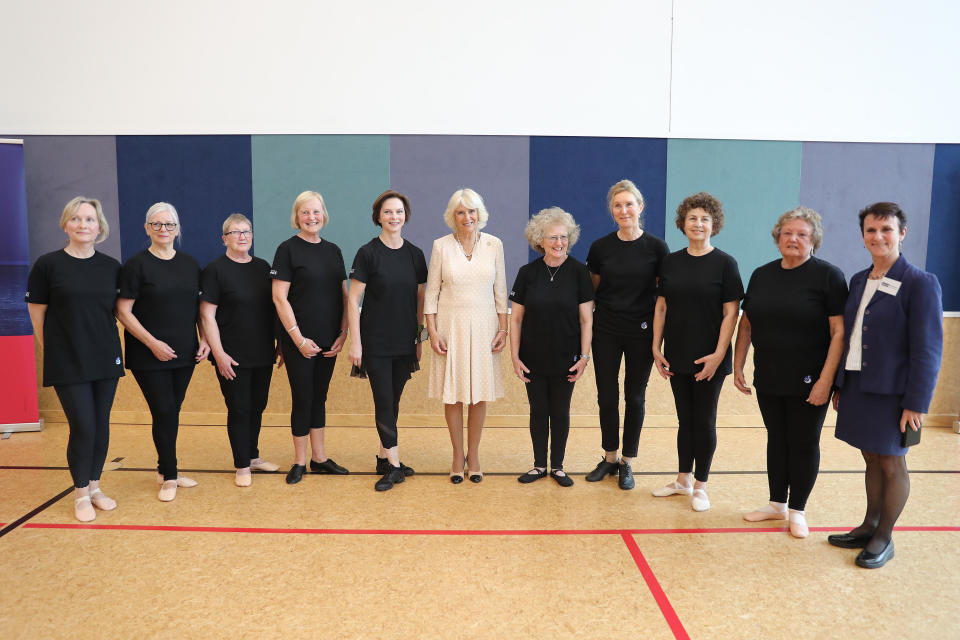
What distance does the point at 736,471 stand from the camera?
13.0ft

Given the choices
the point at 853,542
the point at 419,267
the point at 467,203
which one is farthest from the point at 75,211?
the point at 853,542

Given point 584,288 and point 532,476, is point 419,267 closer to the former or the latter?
point 584,288

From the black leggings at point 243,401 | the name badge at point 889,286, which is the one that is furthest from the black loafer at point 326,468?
the name badge at point 889,286

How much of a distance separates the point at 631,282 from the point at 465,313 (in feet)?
3.04

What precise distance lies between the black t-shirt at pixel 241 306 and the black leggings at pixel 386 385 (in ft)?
1.99

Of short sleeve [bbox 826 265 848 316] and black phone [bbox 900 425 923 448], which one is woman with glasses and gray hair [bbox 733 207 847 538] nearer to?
short sleeve [bbox 826 265 848 316]

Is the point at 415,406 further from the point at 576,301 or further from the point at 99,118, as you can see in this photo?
the point at 99,118

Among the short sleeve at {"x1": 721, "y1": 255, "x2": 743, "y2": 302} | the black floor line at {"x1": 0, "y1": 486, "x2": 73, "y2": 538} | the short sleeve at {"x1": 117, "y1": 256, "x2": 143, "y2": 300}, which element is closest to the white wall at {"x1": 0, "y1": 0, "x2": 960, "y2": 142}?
the short sleeve at {"x1": 117, "y1": 256, "x2": 143, "y2": 300}

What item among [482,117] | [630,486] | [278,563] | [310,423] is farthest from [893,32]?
[278,563]

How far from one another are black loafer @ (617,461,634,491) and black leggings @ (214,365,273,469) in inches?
84.1

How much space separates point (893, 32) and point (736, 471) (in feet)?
12.1

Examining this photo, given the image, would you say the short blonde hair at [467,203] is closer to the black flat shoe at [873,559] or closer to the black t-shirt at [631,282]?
the black t-shirt at [631,282]

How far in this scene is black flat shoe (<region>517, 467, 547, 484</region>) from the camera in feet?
12.0

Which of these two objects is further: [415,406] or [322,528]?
[415,406]
